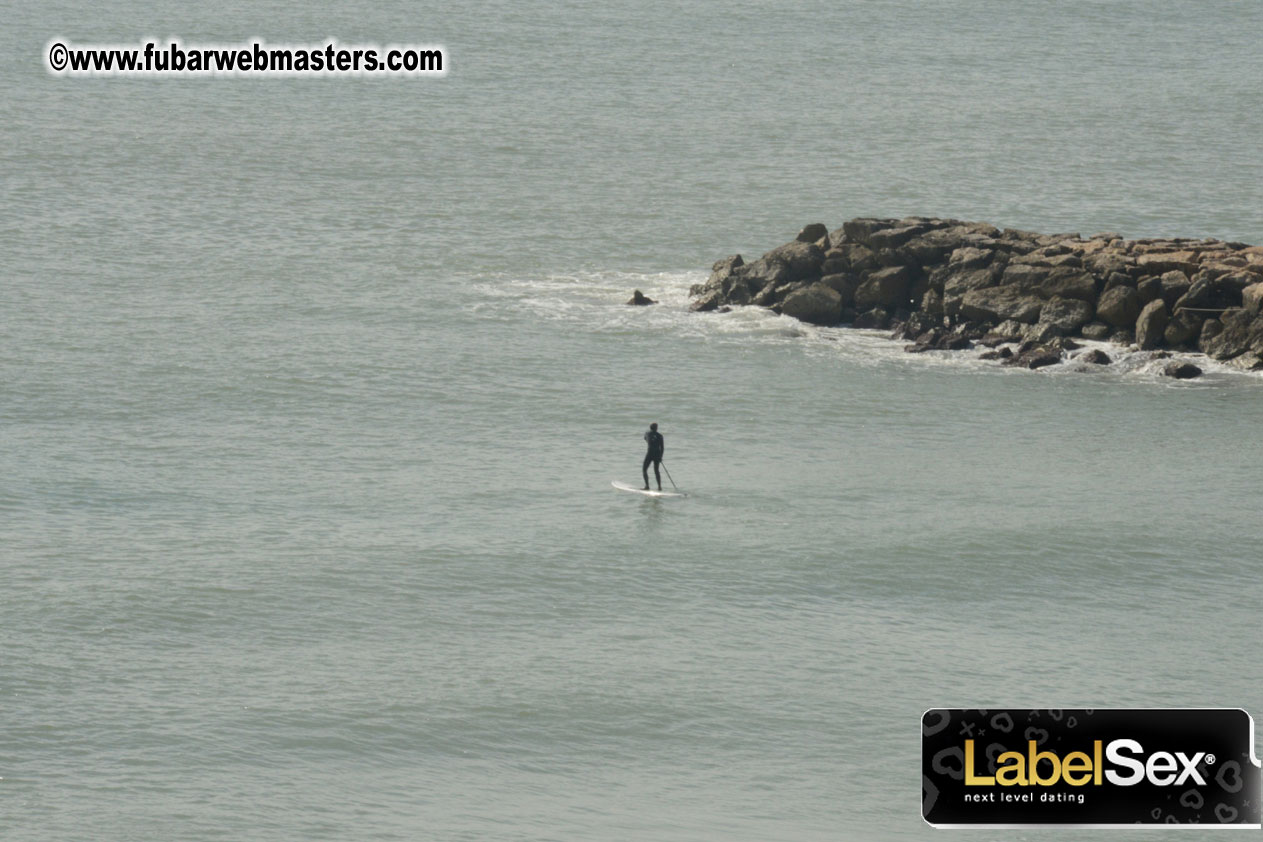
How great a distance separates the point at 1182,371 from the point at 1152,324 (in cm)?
269

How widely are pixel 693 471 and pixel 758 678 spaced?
676 inches

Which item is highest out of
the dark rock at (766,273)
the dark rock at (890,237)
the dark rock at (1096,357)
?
the dark rock at (890,237)

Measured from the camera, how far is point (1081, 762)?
26.4 m

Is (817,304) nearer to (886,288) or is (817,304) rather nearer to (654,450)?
(886,288)

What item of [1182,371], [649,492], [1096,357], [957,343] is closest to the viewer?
[649,492]

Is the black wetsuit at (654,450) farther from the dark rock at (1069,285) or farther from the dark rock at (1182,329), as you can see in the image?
the dark rock at (1182,329)

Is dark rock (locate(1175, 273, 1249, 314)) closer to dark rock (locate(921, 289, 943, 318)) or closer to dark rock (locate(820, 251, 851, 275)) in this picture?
dark rock (locate(921, 289, 943, 318))

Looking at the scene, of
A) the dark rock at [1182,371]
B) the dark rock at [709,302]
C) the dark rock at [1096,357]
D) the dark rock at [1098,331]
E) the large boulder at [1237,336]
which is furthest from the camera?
the dark rock at [709,302]

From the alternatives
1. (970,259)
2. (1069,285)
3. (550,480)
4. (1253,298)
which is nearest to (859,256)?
(970,259)

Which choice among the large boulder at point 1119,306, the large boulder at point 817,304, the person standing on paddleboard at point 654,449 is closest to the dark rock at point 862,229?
the large boulder at point 817,304

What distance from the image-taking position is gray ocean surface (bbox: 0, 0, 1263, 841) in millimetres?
37281

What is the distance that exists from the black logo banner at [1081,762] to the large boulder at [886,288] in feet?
149

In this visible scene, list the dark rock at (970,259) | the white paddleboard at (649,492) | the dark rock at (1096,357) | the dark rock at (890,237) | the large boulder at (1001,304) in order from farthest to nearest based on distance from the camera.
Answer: the dark rock at (890,237) → the dark rock at (970,259) → the large boulder at (1001,304) → the dark rock at (1096,357) → the white paddleboard at (649,492)

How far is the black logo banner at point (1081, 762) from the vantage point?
26516mm
